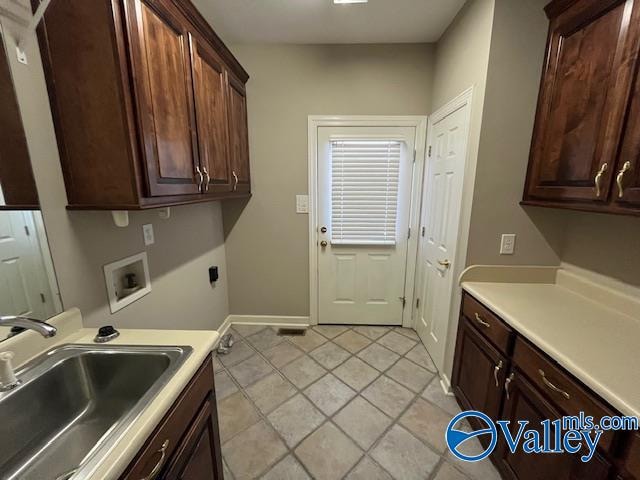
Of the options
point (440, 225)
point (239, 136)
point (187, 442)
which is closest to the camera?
point (187, 442)

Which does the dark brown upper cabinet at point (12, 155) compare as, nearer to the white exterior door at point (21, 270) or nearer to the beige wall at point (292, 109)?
the white exterior door at point (21, 270)

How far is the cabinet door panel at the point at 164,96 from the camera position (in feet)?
3.37

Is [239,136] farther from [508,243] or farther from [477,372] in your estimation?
[477,372]

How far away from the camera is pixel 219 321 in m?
2.55

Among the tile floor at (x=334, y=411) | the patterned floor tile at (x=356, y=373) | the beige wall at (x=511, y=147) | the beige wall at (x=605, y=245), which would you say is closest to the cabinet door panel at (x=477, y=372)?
the tile floor at (x=334, y=411)

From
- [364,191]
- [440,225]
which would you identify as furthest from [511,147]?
[364,191]

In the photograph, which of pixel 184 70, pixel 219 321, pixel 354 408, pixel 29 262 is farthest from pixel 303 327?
pixel 184 70

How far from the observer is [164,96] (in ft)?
→ 3.83

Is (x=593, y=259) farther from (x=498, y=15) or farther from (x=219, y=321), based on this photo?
(x=219, y=321)

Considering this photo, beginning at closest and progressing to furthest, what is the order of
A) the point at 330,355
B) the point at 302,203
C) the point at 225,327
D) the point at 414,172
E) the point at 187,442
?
the point at 187,442
the point at 330,355
the point at 414,172
the point at 302,203
the point at 225,327

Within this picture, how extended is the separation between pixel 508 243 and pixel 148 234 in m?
2.17

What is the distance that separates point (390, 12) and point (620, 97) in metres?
1.46

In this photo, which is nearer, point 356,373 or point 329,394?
point 329,394

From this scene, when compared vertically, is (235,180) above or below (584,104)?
below
